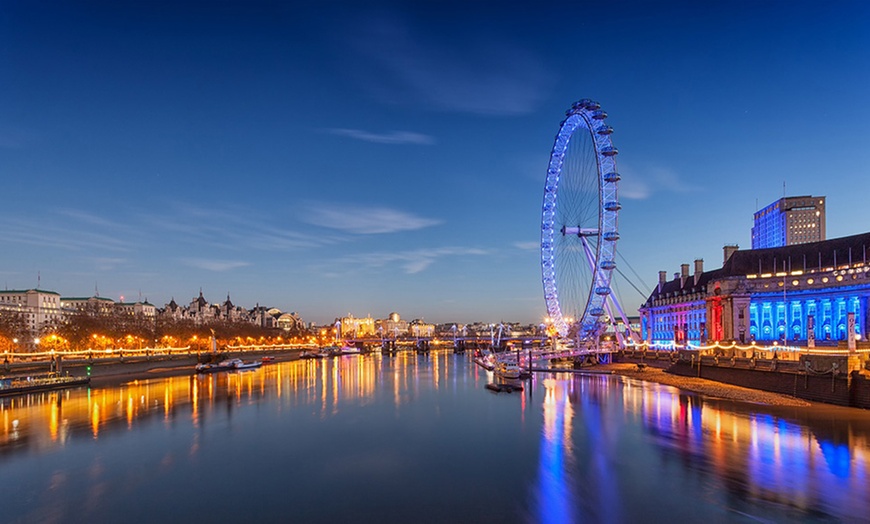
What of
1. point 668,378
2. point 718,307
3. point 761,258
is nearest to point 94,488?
point 668,378

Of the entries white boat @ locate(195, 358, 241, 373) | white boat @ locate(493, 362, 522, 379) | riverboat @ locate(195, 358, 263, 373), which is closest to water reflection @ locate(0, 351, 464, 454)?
white boat @ locate(195, 358, 241, 373)

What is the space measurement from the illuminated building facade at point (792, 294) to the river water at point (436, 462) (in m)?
34.4

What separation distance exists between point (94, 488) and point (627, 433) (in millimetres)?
26289

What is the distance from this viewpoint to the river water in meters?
19.1

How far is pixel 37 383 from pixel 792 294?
90.0m

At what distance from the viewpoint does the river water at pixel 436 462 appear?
19062mm

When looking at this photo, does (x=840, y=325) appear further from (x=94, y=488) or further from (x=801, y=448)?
(x=94, y=488)

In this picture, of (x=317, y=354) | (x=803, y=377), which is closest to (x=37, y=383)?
(x=803, y=377)

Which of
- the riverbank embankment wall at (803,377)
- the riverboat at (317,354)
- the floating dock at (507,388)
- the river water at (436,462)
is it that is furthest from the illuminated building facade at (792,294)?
the riverboat at (317,354)

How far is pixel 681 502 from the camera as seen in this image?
19391 millimetres

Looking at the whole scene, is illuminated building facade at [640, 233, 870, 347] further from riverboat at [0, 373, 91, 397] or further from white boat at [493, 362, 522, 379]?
riverboat at [0, 373, 91, 397]

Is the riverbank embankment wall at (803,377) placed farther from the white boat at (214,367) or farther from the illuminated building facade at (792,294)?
the white boat at (214,367)

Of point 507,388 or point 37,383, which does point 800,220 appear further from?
point 37,383

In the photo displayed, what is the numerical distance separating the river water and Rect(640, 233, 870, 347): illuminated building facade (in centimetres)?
3440
